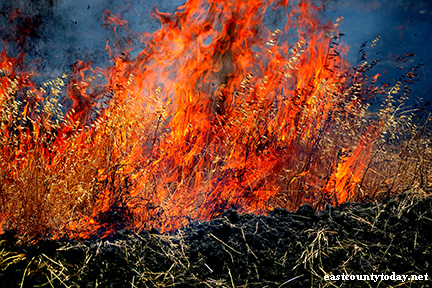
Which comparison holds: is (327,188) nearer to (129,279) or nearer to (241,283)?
(241,283)

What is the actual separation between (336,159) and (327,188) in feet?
1.05

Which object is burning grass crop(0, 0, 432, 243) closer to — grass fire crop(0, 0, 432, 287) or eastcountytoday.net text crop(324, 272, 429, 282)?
grass fire crop(0, 0, 432, 287)

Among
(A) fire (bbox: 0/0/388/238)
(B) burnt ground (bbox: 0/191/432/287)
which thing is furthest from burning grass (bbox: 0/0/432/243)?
(B) burnt ground (bbox: 0/191/432/287)

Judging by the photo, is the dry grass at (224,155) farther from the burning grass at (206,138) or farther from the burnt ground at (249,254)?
the burnt ground at (249,254)

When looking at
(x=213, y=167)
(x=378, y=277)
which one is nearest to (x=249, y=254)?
(x=378, y=277)

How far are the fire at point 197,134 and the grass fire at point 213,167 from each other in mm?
18

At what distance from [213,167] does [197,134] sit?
60 centimetres

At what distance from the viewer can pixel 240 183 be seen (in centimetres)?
303

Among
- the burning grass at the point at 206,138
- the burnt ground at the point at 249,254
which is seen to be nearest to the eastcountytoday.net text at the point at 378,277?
the burnt ground at the point at 249,254

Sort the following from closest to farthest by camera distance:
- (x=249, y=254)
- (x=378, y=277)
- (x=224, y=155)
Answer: (x=378, y=277)
(x=249, y=254)
(x=224, y=155)

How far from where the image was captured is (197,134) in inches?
144

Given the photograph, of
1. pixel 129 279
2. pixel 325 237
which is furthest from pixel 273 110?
pixel 129 279

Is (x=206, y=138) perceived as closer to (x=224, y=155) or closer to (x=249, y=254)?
(x=224, y=155)

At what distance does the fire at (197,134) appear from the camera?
2.47 m
